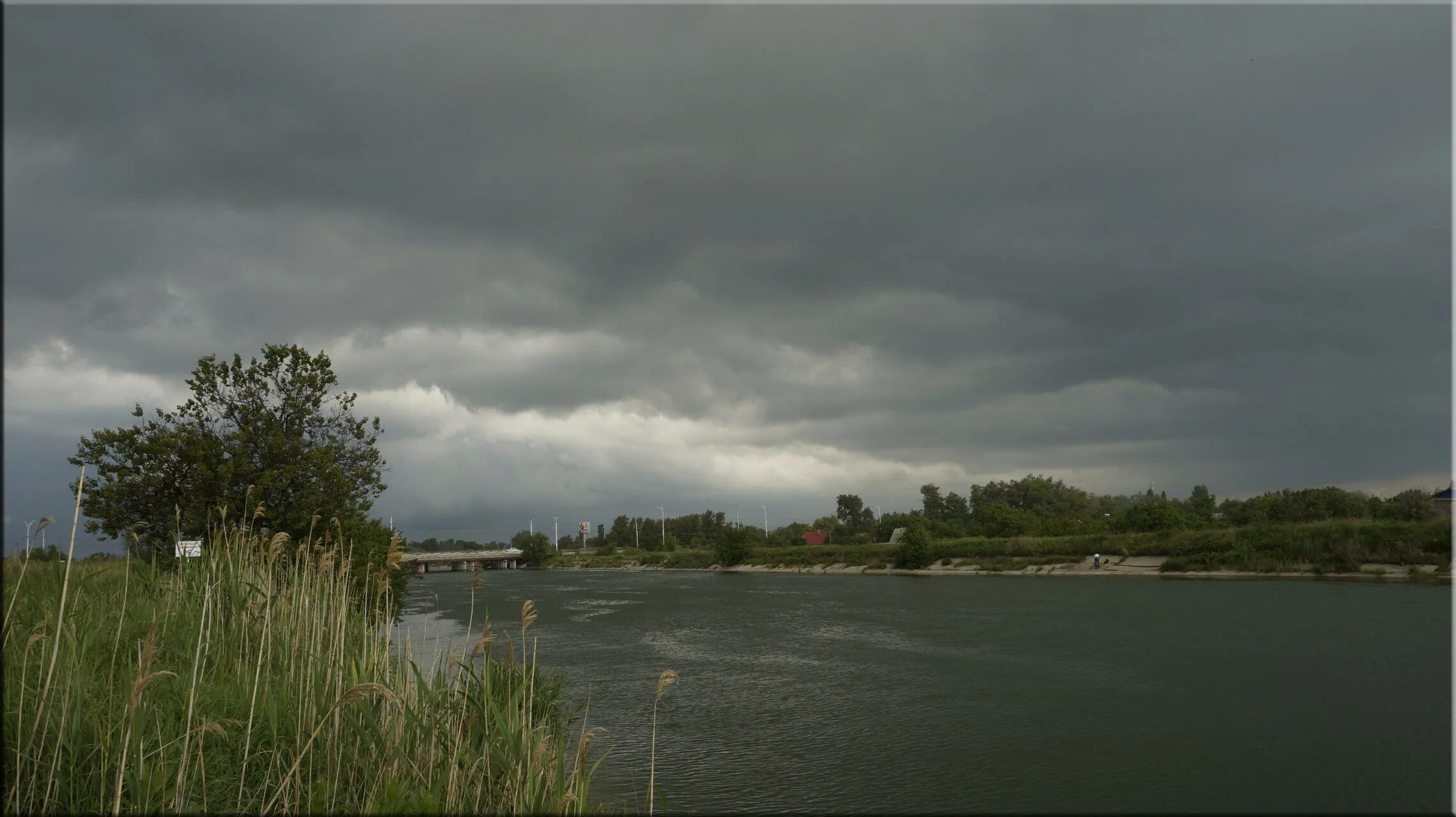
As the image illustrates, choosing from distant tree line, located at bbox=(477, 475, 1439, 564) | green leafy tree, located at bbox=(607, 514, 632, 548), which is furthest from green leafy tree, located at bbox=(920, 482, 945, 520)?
green leafy tree, located at bbox=(607, 514, 632, 548)

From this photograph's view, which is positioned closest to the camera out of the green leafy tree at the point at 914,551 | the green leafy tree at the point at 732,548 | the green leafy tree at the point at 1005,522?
the green leafy tree at the point at 914,551

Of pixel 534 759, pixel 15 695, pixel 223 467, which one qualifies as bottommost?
pixel 534 759

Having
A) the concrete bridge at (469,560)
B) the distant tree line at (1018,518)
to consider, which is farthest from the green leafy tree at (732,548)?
the concrete bridge at (469,560)

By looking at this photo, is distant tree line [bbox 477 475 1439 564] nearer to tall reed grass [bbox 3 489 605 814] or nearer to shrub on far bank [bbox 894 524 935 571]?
shrub on far bank [bbox 894 524 935 571]

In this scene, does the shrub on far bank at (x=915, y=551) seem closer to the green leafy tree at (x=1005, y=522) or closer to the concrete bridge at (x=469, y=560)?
the green leafy tree at (x=1005, y=522)

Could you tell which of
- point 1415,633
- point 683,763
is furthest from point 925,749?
point 1415,633

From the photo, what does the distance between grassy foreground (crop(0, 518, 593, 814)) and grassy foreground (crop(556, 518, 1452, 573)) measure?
140 feet

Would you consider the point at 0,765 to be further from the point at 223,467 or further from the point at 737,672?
the point at 737,672

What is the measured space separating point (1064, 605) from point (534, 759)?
3177 centimetres

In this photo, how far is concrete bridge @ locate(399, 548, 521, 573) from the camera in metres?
121

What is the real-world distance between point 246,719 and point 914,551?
194 ft

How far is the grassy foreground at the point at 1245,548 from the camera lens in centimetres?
3666

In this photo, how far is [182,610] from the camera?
8.57m

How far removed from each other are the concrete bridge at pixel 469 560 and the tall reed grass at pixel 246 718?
112 m
